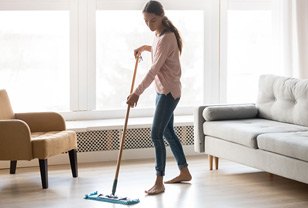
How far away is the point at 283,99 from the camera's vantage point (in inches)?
217

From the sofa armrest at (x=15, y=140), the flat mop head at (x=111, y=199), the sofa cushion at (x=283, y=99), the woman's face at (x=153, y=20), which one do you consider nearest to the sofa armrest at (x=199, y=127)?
the sofa cushion at (x=283, y=99)

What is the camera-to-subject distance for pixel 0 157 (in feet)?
15.9

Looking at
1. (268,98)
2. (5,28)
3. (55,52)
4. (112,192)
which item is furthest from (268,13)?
(112,192)

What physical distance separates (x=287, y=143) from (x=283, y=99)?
106cm

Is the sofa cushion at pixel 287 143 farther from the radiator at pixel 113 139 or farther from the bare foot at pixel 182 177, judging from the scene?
the radiator at pixel 113 139

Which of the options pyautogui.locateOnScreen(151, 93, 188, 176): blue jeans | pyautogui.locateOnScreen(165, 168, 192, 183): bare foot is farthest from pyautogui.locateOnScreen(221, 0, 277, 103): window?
pyautogui.locateOnScreen(151, 93, 188, 176): blue jeans

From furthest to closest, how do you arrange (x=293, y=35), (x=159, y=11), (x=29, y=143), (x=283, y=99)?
(x=293, y=35), (x=283, y=99), (x=29, y=143), (x=159, y=11)

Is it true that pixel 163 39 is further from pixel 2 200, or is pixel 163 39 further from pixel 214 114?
pixel 2 200

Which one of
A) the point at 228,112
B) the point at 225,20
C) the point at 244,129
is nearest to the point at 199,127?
the point at 228,112

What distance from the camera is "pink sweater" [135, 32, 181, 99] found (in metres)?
4.54

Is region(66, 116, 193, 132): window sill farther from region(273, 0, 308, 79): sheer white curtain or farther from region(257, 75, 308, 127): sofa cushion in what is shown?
region(273, 0, 308, 79): sheer white curtain

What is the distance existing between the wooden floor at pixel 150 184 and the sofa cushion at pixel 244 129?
0.34 m

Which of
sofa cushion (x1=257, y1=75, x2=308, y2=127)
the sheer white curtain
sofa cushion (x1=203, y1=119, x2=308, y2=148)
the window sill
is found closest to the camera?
sofa cushion (x1=203, y1=119, x2=308, y2=148)

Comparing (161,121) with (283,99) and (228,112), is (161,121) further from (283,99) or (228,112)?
(283,99)
